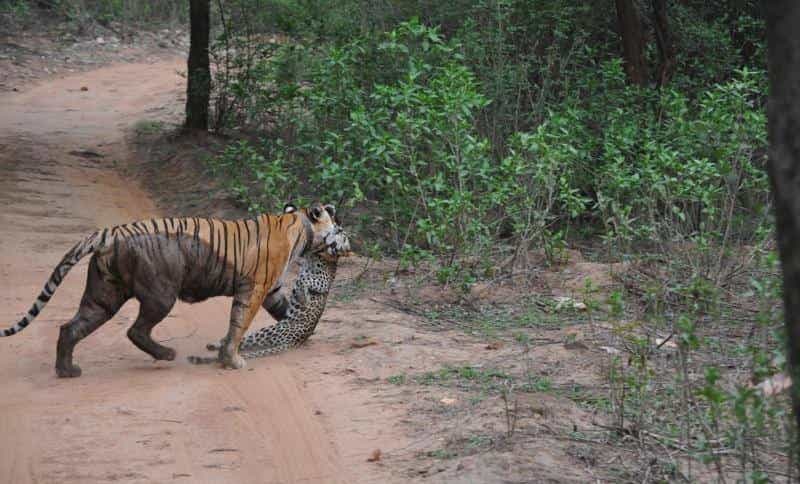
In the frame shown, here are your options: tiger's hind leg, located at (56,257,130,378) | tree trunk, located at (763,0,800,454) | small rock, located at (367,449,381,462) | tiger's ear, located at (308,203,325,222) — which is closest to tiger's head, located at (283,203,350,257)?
tiger's ear, located at (308,203,325,222)

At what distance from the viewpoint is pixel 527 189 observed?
9.91 metres

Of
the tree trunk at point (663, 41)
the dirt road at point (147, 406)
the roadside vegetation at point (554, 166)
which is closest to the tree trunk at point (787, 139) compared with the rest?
the roadside vegetation at point (554, 166)

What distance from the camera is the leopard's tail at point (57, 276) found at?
7.12 m

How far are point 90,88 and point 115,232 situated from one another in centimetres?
1538

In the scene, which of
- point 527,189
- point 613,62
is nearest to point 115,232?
point 527,189

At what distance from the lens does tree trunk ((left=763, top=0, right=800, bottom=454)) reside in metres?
3.43

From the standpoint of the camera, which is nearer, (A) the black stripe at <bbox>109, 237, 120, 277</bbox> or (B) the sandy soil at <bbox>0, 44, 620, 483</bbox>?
(B) the sandy soil at <bbox>0, 44, 620, 483</bbox>

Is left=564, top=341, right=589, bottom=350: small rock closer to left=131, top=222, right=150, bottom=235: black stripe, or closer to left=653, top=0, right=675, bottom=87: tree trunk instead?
left=131, top=222, right=150, bottom=235: black stripe

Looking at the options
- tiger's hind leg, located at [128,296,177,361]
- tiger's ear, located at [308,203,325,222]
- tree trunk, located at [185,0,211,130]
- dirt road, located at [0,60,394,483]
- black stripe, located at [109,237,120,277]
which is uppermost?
tree trunk, located at [185,0,211,130]

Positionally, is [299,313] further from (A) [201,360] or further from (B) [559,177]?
(B) [559,177]

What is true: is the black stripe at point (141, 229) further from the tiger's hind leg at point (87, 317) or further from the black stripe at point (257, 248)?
the black stripe at point (257, 248)

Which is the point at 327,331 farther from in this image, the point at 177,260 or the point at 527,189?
the point at 527,189

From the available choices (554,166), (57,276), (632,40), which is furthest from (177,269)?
(632,40)

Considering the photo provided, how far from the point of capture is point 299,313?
8.07 m
